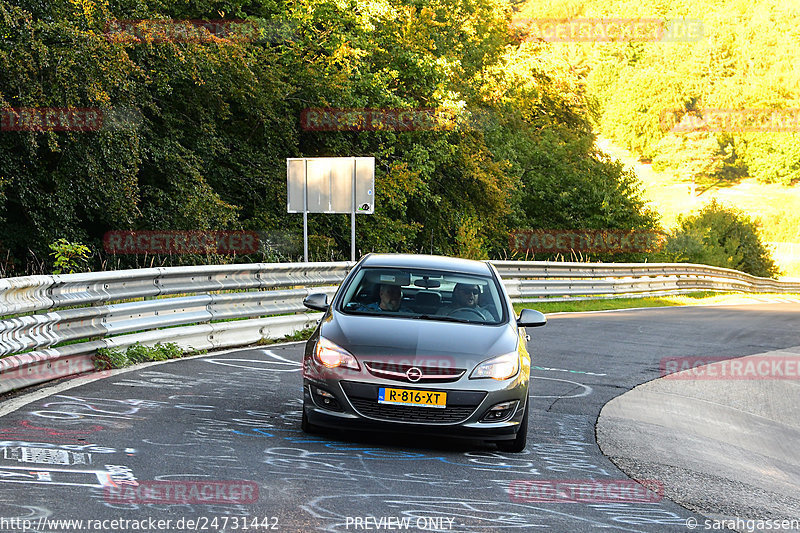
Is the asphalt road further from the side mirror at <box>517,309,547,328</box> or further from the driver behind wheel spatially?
the driver behind wheel

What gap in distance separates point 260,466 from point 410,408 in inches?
48.8

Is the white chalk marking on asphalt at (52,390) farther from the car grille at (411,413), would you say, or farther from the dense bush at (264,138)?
the dense bush at (264,138)

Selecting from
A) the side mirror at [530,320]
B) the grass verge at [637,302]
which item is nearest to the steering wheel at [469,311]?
the side mirror at [530,320]

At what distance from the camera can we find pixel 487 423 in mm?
7145

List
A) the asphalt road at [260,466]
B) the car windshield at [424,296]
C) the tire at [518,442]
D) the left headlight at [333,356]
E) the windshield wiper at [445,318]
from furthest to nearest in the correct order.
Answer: the car windshield at [424,296], the windshield wiper at [445,318], the tire at [518,442], the left headlight at [333,356], the asphalt road at [260,466]

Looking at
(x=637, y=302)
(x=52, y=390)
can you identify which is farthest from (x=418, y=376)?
(x=637, y=302)

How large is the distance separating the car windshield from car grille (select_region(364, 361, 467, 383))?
3.03 ft

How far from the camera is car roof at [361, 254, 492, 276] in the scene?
8680mm

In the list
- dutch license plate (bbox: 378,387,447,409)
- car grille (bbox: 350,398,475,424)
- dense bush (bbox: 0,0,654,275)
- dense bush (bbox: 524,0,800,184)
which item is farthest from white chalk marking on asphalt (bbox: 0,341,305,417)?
dense bush (bbox: 524,0,800,184)

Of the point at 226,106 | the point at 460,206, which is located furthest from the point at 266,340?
the point at 460,206

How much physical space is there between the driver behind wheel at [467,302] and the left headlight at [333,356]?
119 centimetres

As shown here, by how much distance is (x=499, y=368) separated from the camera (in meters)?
7.25

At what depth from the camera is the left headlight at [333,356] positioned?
7137mm

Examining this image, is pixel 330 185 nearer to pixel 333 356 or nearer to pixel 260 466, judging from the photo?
pixel 333 356
